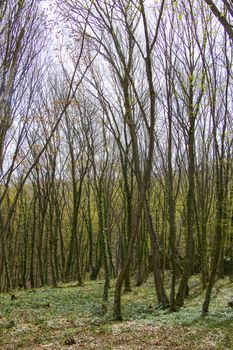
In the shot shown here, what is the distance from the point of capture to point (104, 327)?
9.05 m

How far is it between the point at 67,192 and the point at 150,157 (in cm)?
2286

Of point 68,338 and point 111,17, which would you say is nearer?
point 68,338

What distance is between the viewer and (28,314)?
36.8ft

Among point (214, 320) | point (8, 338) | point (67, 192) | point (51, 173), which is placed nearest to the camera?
point (8, 338)

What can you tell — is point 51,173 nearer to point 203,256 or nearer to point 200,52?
point 203,256

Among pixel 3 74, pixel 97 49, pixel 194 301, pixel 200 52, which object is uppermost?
pixel 97 49

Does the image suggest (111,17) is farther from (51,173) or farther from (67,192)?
(67,192)

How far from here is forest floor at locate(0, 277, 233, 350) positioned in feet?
24.2

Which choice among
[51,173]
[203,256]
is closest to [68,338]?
[203,256]

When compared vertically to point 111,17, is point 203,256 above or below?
below

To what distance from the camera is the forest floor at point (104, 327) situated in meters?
7.39

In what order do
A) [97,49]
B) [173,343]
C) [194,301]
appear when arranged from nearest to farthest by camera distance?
1. [173,343]
2. [97,49]
3. [194,301]

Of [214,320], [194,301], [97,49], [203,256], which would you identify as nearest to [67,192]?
[203,256]

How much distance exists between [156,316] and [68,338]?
3526mm
